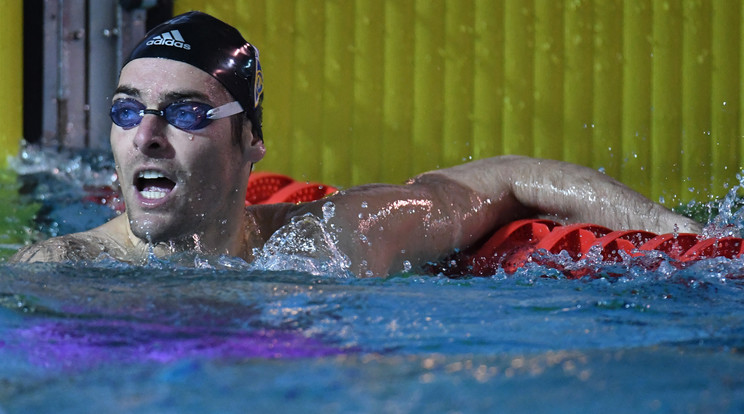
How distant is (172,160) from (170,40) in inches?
13.2

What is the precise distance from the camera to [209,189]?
2.24 metres

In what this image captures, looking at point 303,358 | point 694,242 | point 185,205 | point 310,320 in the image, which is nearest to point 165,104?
point 185,205

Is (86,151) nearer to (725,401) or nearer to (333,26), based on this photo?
(333,26)

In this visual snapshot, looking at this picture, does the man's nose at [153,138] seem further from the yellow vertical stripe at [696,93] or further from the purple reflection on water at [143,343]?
the yellow vertical stripe at [696,93]

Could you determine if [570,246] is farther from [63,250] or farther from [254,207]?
[63,250]

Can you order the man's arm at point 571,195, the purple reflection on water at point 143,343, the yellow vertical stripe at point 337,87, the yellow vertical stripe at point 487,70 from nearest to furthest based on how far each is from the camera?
the purple reflection on water at point 143,343, the man's arm at point 571,195, the yellow vertical stripe at point 337,87, the yellow vertical stripe at point 487,70

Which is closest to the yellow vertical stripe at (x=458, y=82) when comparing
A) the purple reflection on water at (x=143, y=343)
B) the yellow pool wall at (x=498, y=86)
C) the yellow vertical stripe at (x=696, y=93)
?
the yellow pool wall at (x=498, y=86)

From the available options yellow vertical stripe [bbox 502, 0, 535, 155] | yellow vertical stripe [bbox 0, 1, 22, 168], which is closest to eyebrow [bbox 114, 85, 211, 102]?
yellow vertical stripe [bbox 0, 1, 22, 168]

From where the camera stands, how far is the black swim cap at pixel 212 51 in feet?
7.47

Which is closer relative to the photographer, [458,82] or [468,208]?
[468,208]

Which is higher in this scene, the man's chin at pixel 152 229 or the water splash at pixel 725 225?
the man's chin at pixel 152 229

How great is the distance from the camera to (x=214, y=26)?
7.89 feet

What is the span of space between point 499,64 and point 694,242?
8.88 ft

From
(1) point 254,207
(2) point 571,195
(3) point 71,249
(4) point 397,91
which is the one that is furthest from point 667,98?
(3) point 71,249
